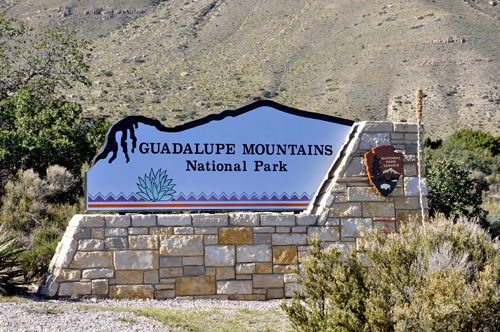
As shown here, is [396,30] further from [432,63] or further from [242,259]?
[242,259]

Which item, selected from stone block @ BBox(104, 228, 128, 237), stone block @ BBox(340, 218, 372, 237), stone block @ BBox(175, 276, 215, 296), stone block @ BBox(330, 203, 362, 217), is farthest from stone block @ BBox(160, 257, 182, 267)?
stone block @ BBox(340, 218, 372, 237)

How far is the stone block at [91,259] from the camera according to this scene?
26.7ft

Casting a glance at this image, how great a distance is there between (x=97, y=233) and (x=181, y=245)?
1452mm

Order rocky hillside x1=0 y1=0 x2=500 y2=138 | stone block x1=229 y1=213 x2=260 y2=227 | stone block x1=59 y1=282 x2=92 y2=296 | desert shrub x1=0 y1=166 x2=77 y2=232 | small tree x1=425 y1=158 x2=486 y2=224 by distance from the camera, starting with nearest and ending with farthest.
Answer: stone block x1=59 y1=282 x2=92 y2=296 → stone block x1=229 y1=213 x2=260 y2=227 → desert shrub x1=0 y1=166 x2=77 y2=232 → small tree x1=425 y1=158 x2=486 y2=224 → rocky hillside x1=0 y1=0 x2=500 y2=138

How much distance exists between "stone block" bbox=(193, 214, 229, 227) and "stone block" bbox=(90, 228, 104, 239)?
159cm

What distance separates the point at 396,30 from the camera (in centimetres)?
4603

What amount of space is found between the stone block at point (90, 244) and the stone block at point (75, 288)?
59 cm

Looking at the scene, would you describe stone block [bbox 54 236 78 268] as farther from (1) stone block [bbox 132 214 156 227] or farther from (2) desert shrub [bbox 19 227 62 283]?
(1) stone block [bbox 132 214 156 227]

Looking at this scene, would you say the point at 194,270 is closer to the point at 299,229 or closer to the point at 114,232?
the point at 114,232

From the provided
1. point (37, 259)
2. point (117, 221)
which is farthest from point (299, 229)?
point (37, 259)

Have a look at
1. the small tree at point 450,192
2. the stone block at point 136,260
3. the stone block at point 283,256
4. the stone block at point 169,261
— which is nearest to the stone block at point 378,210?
the stone block at point 283,256

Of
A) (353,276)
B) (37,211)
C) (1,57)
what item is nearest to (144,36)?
(1,57)

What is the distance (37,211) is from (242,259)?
622 centimetres

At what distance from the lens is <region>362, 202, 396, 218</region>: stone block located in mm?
8688
